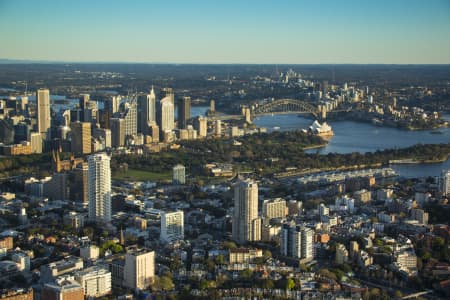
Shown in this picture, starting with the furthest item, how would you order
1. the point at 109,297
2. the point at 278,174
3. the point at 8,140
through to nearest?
the point at 8,140, the point at 278,174, the point at 109,297

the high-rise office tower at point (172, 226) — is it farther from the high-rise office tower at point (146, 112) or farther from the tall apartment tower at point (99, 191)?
the high-rise office tower at point (146, 112)

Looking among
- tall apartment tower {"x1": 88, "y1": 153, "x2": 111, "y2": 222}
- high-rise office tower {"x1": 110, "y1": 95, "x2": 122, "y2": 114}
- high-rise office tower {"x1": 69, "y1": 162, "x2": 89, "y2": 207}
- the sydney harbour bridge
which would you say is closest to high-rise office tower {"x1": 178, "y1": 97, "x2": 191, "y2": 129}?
high-rise office tower {"x1": 110, "y1": 95, "x2": 122, "y2": 114}

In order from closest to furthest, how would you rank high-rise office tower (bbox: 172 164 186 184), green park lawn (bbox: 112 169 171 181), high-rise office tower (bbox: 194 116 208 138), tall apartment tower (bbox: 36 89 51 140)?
high-rise office tower (bbox: 172 164 186 184) < green park lawn (bbox: 112 169 171 181) < tall apartment tower (bbox: 36 89 51 140) < high-rise office tower (bbox: 194 116 208 138)

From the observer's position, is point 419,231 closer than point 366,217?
Yes

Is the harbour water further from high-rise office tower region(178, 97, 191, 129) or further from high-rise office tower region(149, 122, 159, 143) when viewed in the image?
high-rise office tower region(149, 122, 159, 143)

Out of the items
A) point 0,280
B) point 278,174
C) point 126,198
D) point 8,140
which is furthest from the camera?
point 8,140

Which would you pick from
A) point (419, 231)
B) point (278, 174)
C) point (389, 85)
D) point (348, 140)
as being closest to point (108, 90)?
point (389, 85)

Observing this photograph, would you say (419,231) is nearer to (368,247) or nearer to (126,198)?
(368,247)
